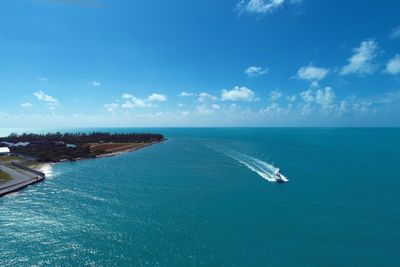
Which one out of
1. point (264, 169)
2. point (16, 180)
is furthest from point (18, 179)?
point (264, 169)

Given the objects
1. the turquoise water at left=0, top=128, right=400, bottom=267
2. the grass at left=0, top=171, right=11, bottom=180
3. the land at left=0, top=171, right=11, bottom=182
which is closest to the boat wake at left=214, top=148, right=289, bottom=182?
the turquoise water at left=0, top=128, right=400, bottom=267

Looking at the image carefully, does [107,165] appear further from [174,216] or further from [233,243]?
[233,243]

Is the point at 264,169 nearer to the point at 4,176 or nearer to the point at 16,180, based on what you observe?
the point at 16,180

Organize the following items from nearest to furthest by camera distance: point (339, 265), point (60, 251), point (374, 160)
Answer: point (339, 265) < point (60, 251) < point (374, 160)

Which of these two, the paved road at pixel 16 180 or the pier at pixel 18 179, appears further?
the pier at pixel 18 179

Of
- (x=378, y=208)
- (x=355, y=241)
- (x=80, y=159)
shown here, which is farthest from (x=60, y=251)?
(x=80, y=159)

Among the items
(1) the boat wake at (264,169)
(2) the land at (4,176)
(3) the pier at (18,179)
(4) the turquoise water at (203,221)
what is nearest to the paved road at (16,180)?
(3) the pier at (18,179)

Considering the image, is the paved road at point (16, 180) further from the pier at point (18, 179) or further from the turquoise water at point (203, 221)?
the turquoise water at point (203, 221)

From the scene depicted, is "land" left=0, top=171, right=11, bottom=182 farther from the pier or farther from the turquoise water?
the turquoise water
